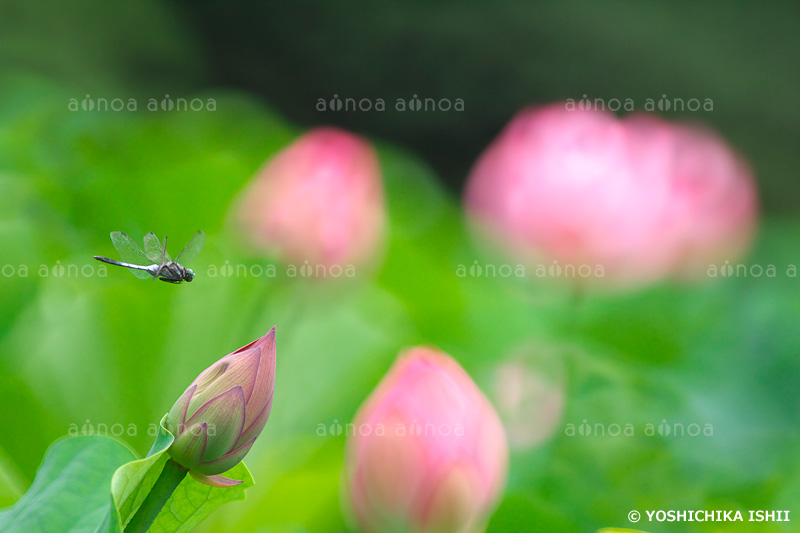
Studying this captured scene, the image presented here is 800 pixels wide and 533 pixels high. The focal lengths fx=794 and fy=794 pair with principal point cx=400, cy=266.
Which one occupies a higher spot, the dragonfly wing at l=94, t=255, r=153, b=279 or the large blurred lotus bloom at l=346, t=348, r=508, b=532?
the dragonfly wing at l=94, t=255, r=153, b=279

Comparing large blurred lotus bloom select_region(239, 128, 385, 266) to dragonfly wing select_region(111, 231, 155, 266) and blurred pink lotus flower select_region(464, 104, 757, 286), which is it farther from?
dragonfly wing select_region(111, 231, 155, 266)

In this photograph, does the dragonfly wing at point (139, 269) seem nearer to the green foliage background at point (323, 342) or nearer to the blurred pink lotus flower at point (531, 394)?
the green foliage background at point (323, 342)

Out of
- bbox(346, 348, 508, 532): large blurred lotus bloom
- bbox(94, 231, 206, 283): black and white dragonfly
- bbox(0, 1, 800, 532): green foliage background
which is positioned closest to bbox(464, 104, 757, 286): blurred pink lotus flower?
bbox(0, 1, 800, 532): green foliage background

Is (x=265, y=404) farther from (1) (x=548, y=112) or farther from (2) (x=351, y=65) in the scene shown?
(2) (x=351, y=65)

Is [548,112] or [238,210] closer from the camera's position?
[238,210]

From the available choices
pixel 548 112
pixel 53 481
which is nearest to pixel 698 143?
pixel 548 112

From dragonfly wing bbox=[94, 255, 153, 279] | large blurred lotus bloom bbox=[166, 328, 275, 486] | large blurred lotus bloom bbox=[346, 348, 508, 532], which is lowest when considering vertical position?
large blurred lotus bloom bbox=[346, 348, 508, 532]
